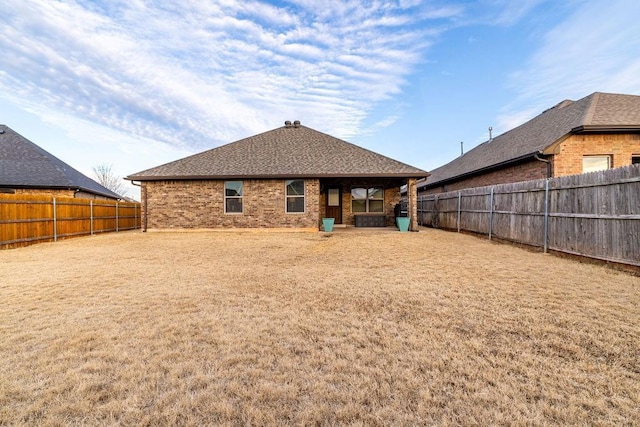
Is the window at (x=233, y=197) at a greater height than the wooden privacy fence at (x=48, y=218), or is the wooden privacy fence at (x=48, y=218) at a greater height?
the window at (x=233, y=197)

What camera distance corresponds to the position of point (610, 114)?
11062 millimetres

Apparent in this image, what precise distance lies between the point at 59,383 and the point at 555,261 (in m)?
8.82

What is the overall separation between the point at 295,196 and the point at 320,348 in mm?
11241

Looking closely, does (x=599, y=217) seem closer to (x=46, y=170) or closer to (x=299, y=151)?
(x=299, y=151)

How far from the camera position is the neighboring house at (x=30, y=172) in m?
15.4

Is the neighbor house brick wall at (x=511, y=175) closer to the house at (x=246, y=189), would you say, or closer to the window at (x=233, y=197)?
the house at (x=246, y=189)

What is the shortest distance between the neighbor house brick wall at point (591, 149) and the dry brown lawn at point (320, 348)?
6.91 m

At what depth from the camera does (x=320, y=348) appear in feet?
8.71

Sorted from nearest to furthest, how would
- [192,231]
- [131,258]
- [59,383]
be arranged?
1. [59,383]
2. [131,258]
3. [192,231]

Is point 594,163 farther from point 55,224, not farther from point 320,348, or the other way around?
point 55,224

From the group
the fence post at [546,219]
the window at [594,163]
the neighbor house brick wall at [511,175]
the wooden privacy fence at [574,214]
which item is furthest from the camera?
the neighbor house brick wall at [511,175]

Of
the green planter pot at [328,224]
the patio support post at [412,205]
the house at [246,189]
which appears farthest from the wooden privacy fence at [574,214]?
the green planter pot at [328,224]

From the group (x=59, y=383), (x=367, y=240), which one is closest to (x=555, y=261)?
(x=367, y=240)

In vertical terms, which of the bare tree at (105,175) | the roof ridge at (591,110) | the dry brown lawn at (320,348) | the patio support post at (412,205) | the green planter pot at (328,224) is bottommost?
the dry brown lawn at (320,348)
